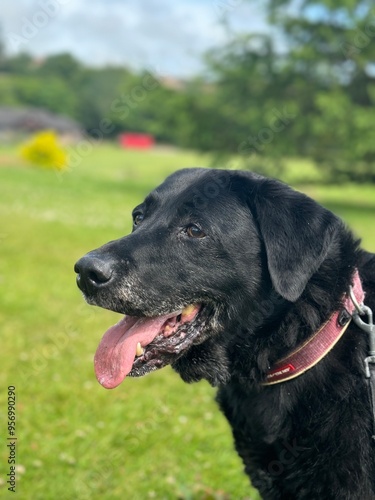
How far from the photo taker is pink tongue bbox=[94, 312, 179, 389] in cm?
304

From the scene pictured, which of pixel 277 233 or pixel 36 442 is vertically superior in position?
pixel 277 233

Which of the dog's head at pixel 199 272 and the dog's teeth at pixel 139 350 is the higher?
the dog's head at pixel 199 272

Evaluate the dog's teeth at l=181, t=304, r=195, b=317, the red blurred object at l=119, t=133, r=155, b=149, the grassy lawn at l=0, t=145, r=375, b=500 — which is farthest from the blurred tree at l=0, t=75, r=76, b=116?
the dog's teeth at l=181, t=304, r=195, b=317

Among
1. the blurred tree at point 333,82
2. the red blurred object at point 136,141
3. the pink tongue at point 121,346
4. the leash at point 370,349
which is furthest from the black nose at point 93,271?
the red blurred object at point 136,141

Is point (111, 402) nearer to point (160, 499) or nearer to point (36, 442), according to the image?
point (36, 442)

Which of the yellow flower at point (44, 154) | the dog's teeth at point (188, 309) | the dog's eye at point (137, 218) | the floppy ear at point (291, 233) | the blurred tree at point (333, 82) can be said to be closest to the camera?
the floppy ear at point (291, 233)

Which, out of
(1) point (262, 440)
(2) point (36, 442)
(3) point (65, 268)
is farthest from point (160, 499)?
(3) point (65, 268)

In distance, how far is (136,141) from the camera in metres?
98.1

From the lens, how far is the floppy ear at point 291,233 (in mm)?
2869

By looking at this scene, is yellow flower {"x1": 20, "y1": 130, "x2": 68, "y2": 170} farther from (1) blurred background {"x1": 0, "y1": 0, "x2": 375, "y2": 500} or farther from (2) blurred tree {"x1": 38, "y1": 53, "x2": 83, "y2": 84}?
(2) blurred tree {"x1": 38, "y1": 53, "x2": 83, "y2": 84}

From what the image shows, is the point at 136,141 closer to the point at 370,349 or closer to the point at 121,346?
the point at 121,346

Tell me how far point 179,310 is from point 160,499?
6.05ft

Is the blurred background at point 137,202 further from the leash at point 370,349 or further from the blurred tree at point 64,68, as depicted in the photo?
the blurred tree at point 64,68

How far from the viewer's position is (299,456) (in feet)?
9.36
